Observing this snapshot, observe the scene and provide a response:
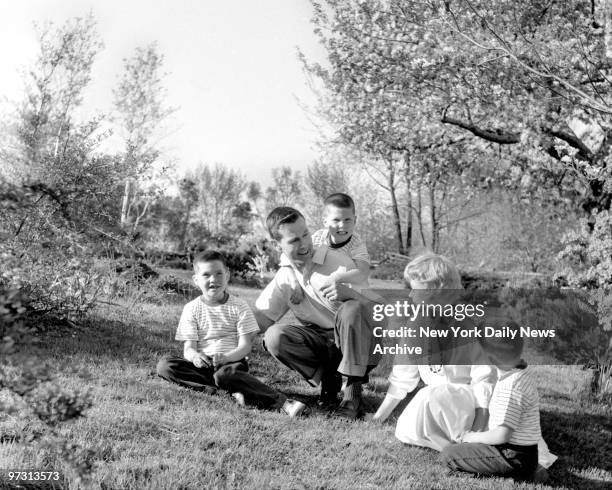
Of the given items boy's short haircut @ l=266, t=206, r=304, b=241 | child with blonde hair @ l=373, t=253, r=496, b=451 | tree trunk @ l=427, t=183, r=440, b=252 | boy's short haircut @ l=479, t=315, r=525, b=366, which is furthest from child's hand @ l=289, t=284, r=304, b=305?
tree trunk @ l=427, t=183, r=440, b=252

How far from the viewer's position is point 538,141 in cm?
827

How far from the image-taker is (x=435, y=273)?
3.07 m

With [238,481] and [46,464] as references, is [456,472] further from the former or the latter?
[46,464]

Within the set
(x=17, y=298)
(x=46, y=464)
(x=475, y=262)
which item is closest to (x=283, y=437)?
(x=46, y=464)

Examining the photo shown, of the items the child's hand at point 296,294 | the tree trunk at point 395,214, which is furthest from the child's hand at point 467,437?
the tree trunk at point 395,214

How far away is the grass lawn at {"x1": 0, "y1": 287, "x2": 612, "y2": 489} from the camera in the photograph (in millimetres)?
2307

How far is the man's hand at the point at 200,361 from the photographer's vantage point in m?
3.46

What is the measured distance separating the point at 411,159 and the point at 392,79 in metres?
2.39

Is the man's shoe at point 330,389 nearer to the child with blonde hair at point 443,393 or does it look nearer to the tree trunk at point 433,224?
the child with blonde hair at point 443,393

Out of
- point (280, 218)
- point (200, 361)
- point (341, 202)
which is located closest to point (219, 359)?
point (200, 361)

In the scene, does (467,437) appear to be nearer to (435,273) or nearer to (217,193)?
(435,273)

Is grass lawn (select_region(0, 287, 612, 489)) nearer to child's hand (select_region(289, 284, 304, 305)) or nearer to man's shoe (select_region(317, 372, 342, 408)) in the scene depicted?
man's shoe (select_region(317, 372, 342, 408))

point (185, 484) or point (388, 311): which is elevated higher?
point (388, 311)

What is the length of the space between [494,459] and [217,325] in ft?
5.80
